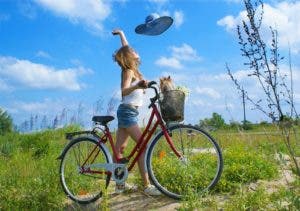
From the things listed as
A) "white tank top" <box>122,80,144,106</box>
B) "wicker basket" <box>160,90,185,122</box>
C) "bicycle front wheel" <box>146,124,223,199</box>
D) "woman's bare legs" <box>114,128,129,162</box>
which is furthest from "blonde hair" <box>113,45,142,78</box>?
"bicycle front wheel" <box>146,124,223,199</box>

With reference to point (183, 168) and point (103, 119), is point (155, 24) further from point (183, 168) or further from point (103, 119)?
point (183, 168)

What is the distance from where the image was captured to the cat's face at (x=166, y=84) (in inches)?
249

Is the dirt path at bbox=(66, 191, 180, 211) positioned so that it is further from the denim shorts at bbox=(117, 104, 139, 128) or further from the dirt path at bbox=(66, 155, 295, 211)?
the denim shorts at bbox=(117, 104, 139, 128)

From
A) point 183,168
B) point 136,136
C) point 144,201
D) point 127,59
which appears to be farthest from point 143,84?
point 144,201

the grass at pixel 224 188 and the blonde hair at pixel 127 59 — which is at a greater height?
the blonde hair at pixel 127 59

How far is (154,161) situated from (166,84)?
1049 mm

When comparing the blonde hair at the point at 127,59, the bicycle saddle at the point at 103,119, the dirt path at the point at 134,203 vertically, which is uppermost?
the blonde hair at the point at 127,59

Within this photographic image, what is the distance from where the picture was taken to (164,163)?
6.66 m

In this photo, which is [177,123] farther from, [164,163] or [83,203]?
[83,203]

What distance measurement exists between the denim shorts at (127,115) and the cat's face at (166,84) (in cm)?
43

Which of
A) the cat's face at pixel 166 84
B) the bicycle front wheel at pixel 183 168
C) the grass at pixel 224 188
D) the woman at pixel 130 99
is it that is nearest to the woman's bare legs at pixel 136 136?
the woman at pixel 130 99

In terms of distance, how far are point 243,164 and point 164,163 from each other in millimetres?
945

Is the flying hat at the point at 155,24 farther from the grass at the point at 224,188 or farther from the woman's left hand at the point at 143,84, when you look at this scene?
the grass at the point at 224,188

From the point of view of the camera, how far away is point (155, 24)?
645 cm
